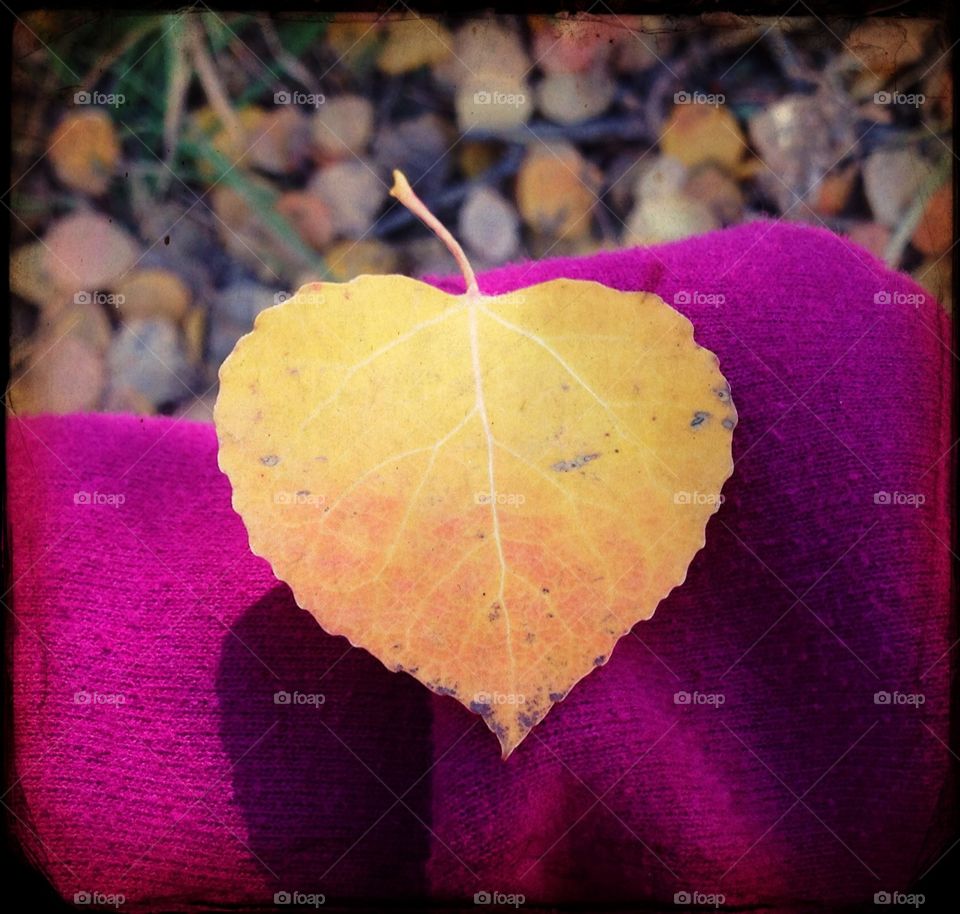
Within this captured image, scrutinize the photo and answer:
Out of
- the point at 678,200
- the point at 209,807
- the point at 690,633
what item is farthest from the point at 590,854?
the point at 678,200

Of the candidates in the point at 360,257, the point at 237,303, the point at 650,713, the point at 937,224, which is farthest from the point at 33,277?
the point at 937,224

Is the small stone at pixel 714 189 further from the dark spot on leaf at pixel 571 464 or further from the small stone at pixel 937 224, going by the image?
the dark spot on leaf at pixel 571 464

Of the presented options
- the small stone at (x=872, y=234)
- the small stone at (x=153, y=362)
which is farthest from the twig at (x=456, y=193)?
the small stone at (x=872, y=234)

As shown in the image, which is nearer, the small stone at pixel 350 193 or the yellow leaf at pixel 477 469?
the yellow leaf at pixel 477 469

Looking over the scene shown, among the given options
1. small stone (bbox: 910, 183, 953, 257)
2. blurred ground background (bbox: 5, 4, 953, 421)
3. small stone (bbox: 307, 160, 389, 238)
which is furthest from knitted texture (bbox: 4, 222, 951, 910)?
small stone (bbox: 307, 160, 389, 238)

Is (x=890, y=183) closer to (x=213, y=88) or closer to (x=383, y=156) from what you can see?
(x=383, y=156)

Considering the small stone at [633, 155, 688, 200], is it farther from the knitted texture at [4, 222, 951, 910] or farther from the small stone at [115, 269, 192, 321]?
the small stone at [115, 269, 192, 321]
